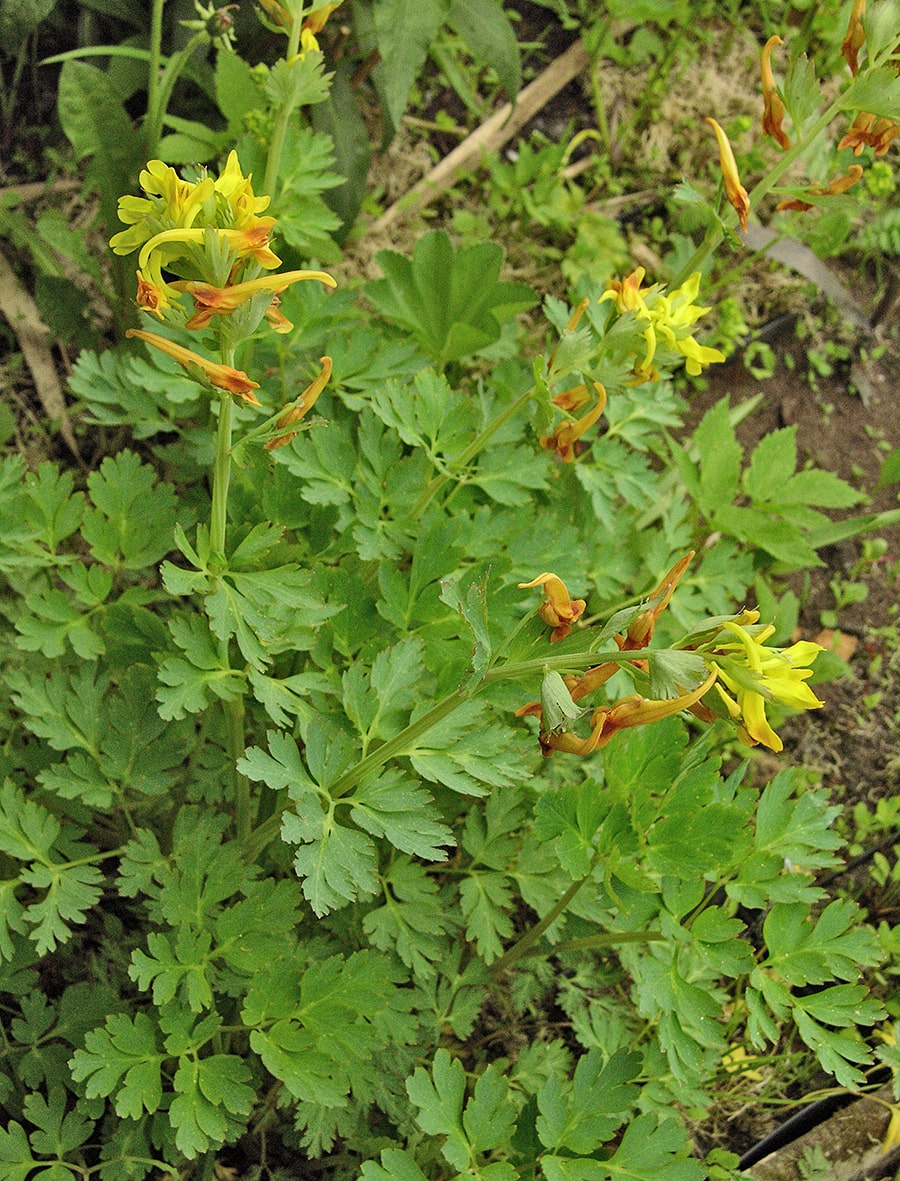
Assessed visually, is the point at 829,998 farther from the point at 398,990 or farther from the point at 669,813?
the point at 398,990

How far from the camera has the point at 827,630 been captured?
248 centimetres

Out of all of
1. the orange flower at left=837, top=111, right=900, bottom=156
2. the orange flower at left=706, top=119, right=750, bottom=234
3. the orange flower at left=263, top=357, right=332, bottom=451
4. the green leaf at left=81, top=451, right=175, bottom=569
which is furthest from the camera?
the green leaf at left=81, top=451, right=175, bottom=569

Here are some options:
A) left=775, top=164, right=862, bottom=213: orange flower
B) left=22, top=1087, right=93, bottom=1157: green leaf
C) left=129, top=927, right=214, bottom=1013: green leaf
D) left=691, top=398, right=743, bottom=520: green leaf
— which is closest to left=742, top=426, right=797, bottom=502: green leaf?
left=691, top=398, right=743, bottom=520: green leaf

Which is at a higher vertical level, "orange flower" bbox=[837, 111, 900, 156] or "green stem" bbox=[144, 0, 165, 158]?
"orange flower" bbox=[837, 111, 900, 156]

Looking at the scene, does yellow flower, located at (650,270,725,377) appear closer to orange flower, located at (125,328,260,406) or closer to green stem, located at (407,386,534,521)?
green stem, located at (407,386,534,521)

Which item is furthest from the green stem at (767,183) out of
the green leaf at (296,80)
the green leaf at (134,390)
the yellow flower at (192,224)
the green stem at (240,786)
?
the green stem at (240,786)

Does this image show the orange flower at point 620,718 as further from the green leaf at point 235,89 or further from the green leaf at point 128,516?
the green leaf at point 235,89

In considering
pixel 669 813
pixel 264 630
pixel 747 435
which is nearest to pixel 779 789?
pixel 669 813

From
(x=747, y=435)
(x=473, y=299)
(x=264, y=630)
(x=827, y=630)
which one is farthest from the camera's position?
(x=747, y=435)

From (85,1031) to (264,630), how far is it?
2.09 ft

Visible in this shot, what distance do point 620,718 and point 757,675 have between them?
14cm

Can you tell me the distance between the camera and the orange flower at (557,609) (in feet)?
3.56

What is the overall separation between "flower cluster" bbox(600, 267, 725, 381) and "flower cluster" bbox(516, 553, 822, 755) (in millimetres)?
437

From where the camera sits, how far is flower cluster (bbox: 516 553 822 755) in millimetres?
998
